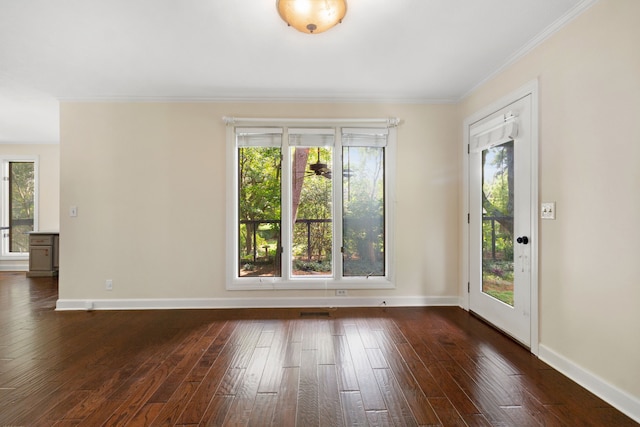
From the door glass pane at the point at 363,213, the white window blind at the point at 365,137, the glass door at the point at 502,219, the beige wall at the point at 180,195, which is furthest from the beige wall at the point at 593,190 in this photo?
the door glass pane at the point at 363,213

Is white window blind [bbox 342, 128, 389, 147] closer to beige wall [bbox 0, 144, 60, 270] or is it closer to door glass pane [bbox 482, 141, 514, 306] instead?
door glass pane [bbox 482, 141, 514, 306]

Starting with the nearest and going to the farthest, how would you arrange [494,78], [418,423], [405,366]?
[418,423] → [405,366] → [494,78]

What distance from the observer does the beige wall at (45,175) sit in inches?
244

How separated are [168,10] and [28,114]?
3832mm

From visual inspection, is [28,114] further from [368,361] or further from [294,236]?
[368,361]

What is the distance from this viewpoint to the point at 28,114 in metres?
4.38

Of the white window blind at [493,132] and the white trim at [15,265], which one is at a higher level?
the white window blind at [493,132]

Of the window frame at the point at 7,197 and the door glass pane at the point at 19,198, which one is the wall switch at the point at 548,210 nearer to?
the window frame at the point at 7,197

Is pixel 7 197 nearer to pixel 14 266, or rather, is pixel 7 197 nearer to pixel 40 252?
pixel 14 266

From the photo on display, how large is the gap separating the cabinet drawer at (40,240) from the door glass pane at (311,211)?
16.2ft

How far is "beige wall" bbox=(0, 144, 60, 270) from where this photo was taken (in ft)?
20.3

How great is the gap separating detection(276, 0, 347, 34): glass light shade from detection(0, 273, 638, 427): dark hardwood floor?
2463 millimetres

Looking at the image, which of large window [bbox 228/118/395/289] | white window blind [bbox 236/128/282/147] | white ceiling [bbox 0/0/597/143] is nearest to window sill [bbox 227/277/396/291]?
large window [bbox 228/118/395/289]

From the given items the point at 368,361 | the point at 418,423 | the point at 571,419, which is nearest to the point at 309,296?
the point at 368,361
